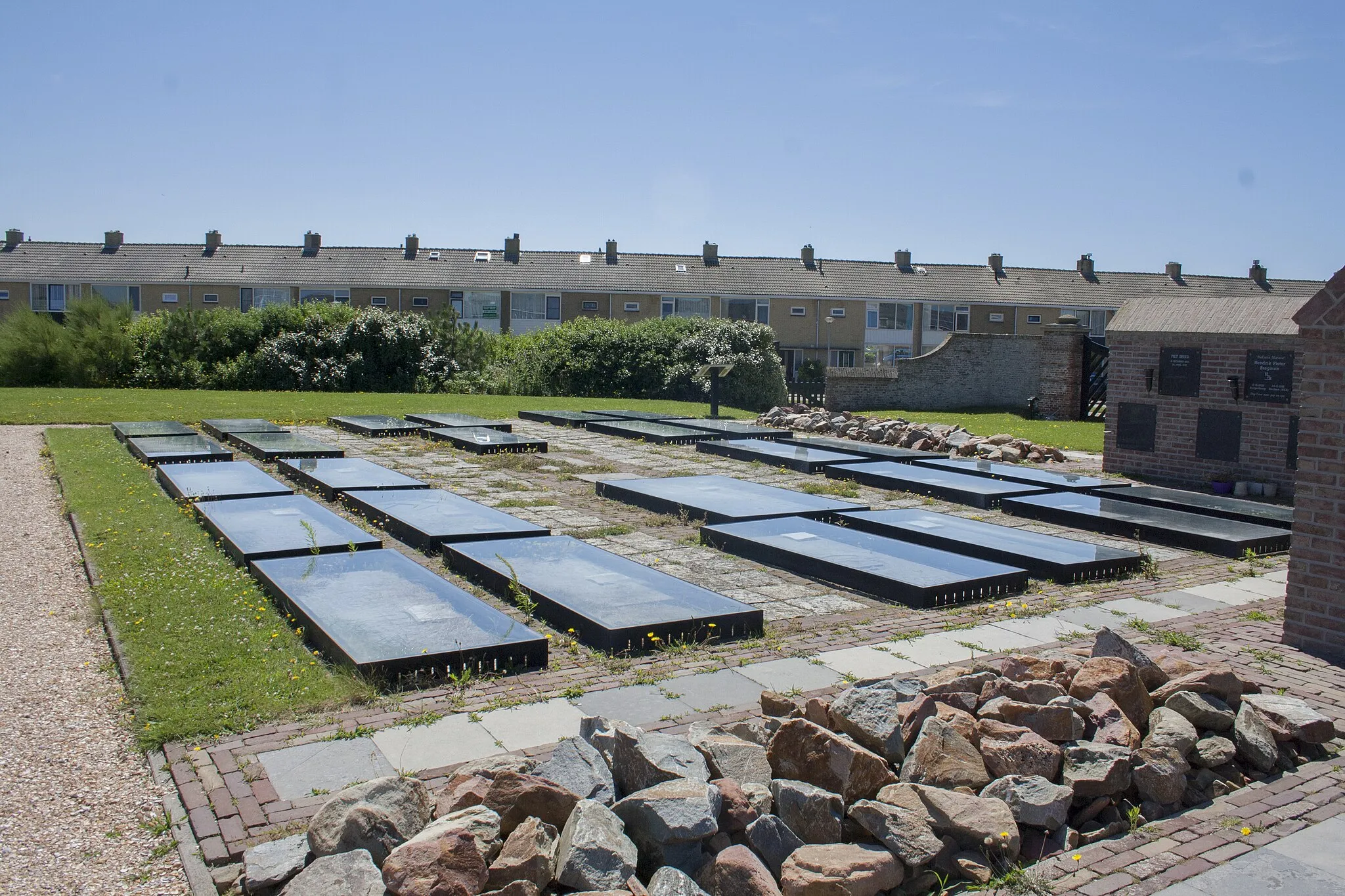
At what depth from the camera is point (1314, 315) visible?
20.4 ft

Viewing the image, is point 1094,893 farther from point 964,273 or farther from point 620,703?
Answer: point 964,273

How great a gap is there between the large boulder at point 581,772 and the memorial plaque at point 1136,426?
41.0ft

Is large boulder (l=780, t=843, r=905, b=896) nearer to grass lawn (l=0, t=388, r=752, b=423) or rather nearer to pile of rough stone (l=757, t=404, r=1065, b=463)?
pile of rough stone (l=757, t=404, r=1065, b=463)

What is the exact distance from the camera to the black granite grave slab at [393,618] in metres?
5.62

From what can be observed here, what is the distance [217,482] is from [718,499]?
559 centimetres

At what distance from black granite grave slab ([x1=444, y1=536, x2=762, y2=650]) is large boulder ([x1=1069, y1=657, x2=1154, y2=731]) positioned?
220 cm

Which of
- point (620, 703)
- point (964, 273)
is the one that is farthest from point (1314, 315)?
point (964, 273)

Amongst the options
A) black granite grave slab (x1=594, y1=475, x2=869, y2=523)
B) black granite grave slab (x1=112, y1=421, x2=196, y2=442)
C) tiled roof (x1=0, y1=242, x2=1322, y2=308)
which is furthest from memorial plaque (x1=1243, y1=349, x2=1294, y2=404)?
tiled roof (x1=0, y1=242, x2=1322, y2=308)

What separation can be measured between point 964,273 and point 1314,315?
165ft

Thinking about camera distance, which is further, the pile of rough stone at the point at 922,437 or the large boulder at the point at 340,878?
the pile of rough stone at the point at 922,437

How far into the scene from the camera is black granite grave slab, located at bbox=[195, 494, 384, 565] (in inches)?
316

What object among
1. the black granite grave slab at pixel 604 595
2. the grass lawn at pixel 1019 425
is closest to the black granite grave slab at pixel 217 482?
the black granite grave slab at pixel 604 595

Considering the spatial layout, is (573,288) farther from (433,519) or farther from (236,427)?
(433,519)

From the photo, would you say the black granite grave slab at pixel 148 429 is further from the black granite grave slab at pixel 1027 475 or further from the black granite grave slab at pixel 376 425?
the black granite grave slab at pixel 1027 475
